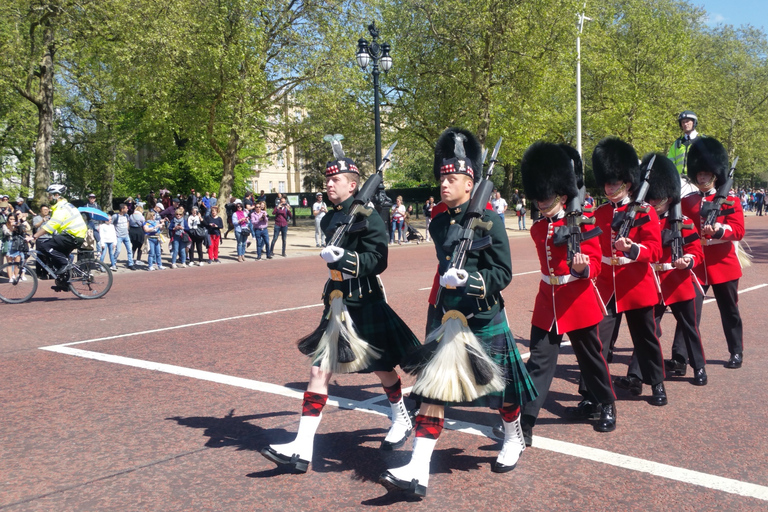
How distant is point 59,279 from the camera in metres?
11.8

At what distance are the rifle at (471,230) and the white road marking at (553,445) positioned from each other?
1.50 m

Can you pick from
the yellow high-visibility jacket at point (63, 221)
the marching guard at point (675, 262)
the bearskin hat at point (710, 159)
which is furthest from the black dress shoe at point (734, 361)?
the yellow high-visibility jacket at point (63, 221)

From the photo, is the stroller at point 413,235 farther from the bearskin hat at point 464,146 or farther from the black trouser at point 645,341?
the bearskin hat at point 464,146

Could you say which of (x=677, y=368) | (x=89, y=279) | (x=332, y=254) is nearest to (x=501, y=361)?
(x=332, y=254)

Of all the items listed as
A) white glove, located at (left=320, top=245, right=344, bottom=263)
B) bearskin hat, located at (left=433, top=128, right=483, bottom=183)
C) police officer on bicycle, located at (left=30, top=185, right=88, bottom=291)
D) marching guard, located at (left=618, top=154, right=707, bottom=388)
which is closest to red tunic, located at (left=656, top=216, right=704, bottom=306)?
marching guard, located at (left=618, top=154, right=707, bottom=388)

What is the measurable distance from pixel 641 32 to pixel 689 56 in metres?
6.19

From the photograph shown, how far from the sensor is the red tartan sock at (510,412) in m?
4.16

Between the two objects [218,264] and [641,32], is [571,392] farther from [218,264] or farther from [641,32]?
[641,32]

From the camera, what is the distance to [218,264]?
19.0 meters

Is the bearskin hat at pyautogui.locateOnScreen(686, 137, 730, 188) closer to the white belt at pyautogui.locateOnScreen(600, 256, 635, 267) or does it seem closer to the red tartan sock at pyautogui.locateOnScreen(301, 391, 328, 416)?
the white belt at pyautogui.locateOnScreen(600, 256, 635, 267)

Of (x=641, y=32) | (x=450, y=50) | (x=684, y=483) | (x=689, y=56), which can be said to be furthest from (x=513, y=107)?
(x=684, y=483)

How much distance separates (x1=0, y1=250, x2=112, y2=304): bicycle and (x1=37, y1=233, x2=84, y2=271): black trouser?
120mm

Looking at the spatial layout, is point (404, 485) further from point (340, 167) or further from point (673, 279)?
point (673, 279)

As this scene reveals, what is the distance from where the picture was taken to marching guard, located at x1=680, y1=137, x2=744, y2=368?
6590mm
